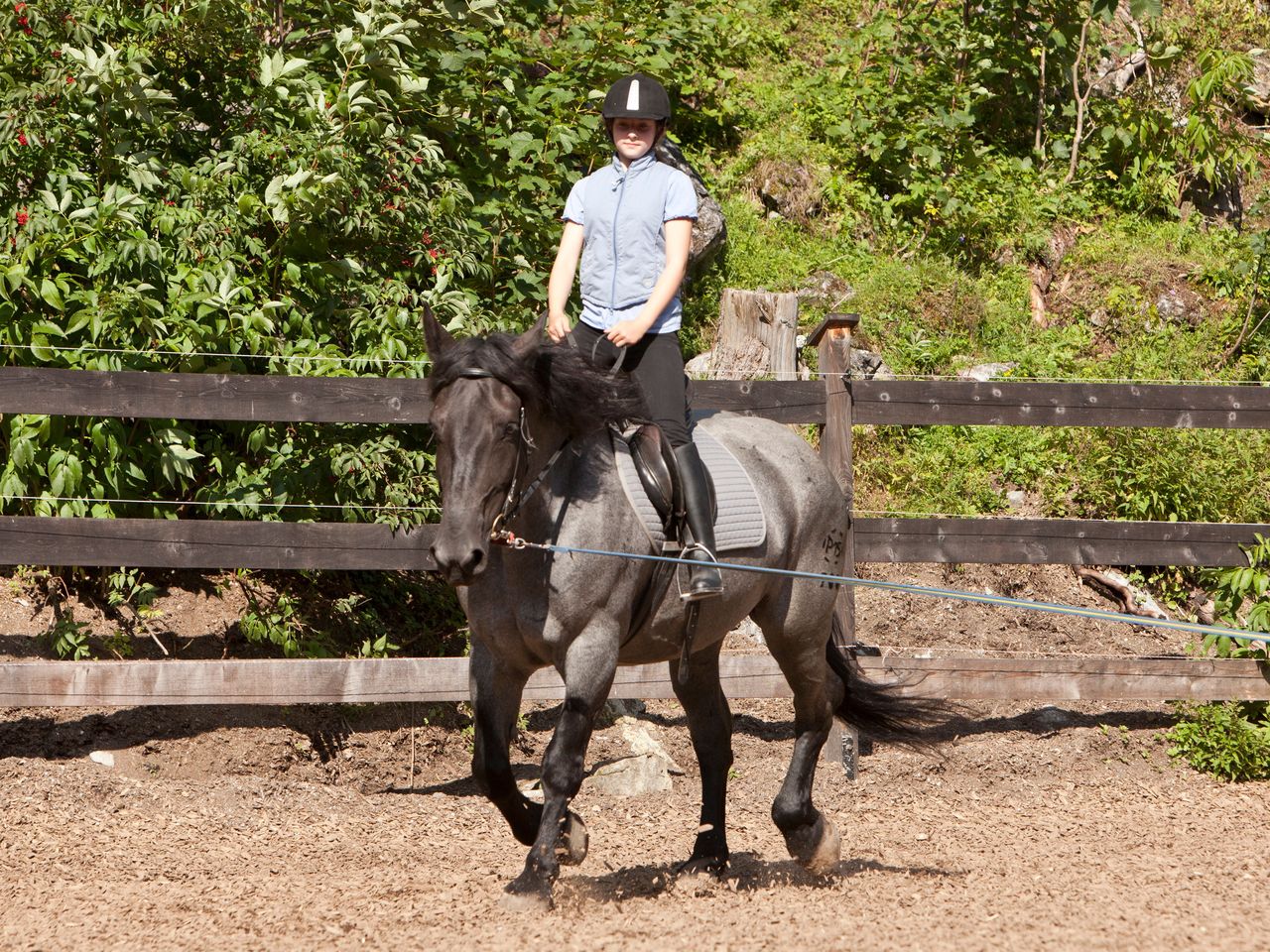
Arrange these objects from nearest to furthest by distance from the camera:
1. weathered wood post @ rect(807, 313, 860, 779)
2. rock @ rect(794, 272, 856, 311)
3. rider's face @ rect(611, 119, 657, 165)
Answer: rider's face @ rect(611, 119, 657, 165) → weathered wood post @ rect(807, 313, 860, 779) → rock @ rect(794, 272, 856, 311)

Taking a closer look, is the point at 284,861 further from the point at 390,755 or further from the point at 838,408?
the point at 838,408

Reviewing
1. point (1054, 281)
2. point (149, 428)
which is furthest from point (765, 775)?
point (1054, 281)

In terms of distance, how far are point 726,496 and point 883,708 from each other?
159cm

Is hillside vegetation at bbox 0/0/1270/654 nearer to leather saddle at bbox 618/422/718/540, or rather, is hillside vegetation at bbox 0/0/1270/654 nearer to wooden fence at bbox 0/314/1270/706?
wooden fence at bbox 0/314/1270/706

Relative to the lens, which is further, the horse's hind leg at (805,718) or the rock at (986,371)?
the rock at (986,371)

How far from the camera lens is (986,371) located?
11.1 metres

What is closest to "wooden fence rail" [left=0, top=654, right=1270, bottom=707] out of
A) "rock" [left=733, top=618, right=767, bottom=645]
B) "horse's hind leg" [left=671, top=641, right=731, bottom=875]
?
"rock" [left=733, top=618, right=767, bottom=645]

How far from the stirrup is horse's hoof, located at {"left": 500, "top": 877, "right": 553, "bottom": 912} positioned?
1.16 meters

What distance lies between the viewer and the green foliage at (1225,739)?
7.37 m

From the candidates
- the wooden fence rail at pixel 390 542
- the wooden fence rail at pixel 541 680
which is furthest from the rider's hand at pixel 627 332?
the wooden fence rail at pixel 541 680

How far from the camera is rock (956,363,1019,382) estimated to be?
11016mm

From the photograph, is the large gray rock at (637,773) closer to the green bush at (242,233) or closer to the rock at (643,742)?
the rock at (643,742)

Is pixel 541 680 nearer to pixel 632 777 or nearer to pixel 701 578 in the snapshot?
pixel 632 777

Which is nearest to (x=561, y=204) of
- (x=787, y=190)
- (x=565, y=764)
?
(x=565, y=764)
